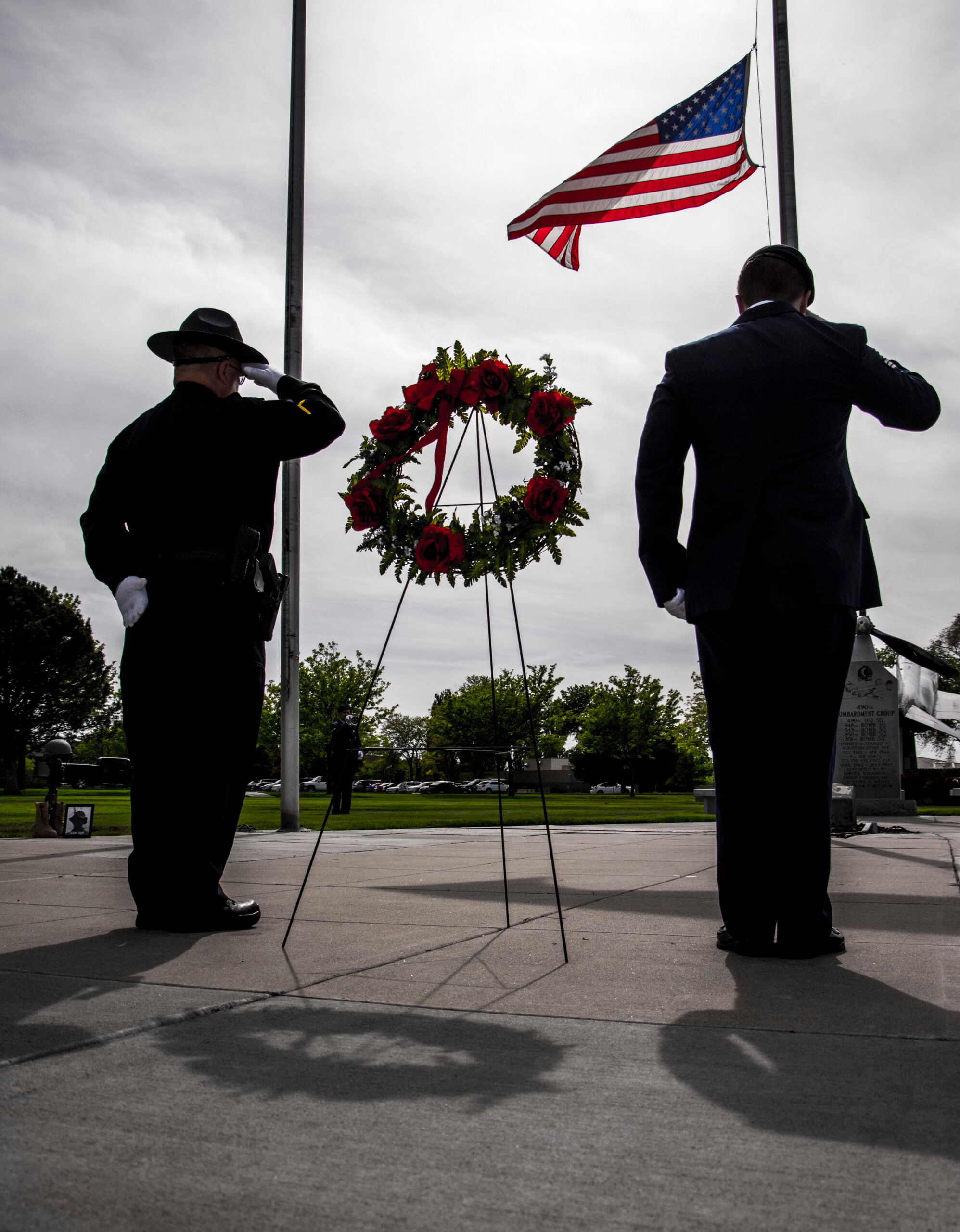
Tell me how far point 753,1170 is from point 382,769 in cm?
9546

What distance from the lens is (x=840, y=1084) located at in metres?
1.81

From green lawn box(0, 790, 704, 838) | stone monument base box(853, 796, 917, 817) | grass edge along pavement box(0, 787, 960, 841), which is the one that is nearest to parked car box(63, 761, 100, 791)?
grass edge along pavement box(0, 787, 960, 841)

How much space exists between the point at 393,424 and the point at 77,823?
8.16 m

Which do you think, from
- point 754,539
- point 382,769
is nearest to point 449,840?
point 754,539

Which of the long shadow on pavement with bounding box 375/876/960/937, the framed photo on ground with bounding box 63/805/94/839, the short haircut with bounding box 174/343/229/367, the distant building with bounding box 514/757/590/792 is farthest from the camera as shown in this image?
the distant building with bounding box 514/757/590/792

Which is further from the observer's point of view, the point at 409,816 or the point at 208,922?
the point at 409,816

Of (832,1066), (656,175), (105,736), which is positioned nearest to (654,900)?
(832,1066)

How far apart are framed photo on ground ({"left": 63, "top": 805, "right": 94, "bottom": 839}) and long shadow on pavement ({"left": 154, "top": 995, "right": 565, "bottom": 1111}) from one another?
9492mm

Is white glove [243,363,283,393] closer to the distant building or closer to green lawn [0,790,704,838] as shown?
green lawn [0,790,704,838]

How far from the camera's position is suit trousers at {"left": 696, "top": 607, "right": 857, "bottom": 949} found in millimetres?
3283

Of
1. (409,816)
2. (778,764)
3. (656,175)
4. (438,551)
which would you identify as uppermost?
(656,175)

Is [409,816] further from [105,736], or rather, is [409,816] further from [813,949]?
[105,736]

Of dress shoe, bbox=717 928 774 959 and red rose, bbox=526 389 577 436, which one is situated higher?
red rose, bbox=526 389 577 436

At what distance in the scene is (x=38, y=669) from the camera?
57.1m
